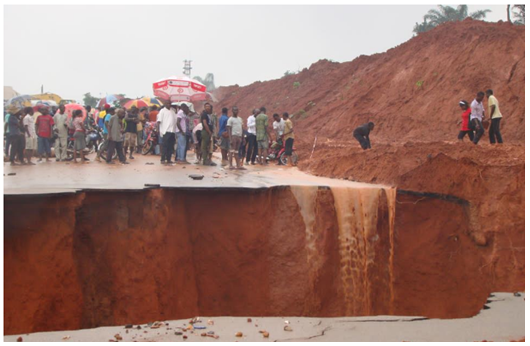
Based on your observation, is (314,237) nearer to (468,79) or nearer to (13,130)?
(13,130)

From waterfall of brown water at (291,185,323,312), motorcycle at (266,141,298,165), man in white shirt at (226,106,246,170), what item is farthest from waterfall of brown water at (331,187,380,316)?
motorcycle at (266,141,298,165)

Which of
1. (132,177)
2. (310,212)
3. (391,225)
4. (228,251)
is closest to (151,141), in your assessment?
(132,177)

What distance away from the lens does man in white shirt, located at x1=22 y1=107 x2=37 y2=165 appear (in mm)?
12478

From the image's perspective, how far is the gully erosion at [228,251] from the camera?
793 centimetres

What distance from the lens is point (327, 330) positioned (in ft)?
20.3

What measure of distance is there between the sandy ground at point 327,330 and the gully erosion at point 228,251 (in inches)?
78.5

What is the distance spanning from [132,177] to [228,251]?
199cm

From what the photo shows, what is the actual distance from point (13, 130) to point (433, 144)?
8.33m

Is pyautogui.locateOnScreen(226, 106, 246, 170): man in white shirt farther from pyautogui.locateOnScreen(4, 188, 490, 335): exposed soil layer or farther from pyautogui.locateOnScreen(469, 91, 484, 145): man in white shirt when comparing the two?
pyautogui.locateOnScreen(469, 91, 484, 145): man in white shirt

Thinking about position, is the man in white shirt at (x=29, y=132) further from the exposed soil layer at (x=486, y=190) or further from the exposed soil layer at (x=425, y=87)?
the exposed soil layer at (x=425, y=87)

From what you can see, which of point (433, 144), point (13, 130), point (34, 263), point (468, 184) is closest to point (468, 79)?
point (433, 144)

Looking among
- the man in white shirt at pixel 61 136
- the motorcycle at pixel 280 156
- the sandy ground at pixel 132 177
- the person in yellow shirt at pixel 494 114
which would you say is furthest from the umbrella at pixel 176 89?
the person in yellow shirt at pixel 494 114

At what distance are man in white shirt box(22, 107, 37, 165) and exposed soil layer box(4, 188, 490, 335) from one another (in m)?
4.87

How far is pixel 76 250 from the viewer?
8.24m
